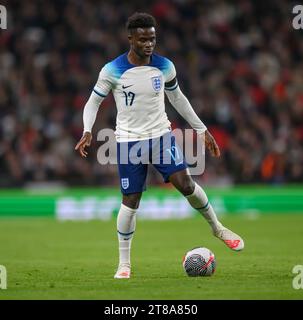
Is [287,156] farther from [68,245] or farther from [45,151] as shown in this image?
[68,245]

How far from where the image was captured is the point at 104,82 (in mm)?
9602

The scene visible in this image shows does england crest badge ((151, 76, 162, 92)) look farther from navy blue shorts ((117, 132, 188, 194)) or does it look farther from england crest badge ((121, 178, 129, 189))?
england crest badge ((121, 178, 129, 189))

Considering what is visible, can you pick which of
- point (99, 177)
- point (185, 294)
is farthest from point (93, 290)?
point (99, 177)

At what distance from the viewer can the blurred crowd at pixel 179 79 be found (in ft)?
65.7

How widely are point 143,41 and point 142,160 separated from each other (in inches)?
47.3

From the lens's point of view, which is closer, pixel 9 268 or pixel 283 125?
pixel 9 268

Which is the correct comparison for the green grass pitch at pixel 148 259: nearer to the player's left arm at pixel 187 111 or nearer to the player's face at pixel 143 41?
the player's left arm at pixel 187 111

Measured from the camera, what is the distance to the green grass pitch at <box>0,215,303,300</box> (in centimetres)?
854

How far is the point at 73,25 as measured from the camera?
2208 cm

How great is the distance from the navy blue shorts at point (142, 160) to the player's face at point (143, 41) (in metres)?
0.89

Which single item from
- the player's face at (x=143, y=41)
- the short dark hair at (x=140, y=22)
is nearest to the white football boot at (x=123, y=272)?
the player's face at (x=143, y=41)

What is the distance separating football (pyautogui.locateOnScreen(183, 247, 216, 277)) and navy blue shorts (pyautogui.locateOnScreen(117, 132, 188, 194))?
83 centimetres

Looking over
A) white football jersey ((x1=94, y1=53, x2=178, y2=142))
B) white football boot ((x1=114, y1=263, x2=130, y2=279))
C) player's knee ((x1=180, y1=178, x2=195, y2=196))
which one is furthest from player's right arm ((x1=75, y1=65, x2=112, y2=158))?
white football boot ((x1=114, y1=263, x2=130, y2=279))

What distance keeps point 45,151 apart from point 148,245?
21.7 feet
